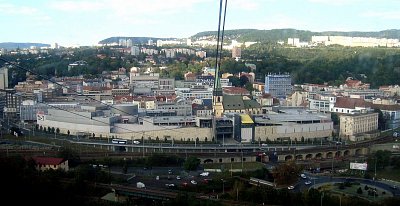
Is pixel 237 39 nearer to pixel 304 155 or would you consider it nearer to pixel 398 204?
pixel 304 155

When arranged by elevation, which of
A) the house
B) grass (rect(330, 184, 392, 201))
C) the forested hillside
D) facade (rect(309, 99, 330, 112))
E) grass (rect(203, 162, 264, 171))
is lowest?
grass (rect(203, 162, 264, 171))

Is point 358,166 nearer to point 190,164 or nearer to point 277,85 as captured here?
point 190,164

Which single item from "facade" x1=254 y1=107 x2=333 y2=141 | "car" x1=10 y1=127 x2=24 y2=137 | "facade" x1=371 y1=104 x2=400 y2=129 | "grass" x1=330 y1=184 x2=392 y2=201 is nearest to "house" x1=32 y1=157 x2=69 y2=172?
"grass" x1=330 y1=184 x2=392 y2=201

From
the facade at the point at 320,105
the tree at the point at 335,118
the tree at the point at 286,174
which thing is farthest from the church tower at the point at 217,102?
the tree at the point at 286,174

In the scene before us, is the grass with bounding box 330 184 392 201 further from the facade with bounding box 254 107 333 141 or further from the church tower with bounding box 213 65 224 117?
the church tower with bounding box 213 65 224 117

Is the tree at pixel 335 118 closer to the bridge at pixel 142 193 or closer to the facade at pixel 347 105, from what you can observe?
the facade at pixel 347 105
